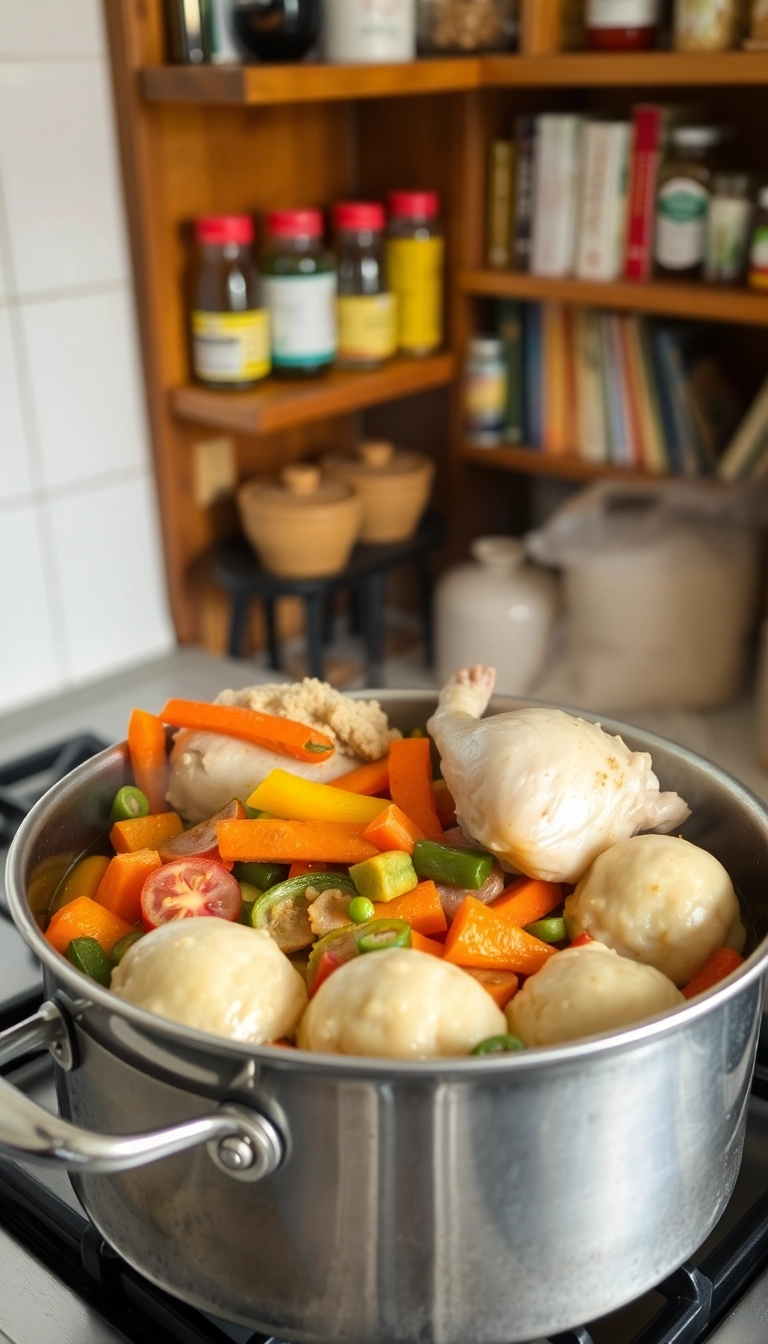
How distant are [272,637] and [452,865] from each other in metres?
1.06

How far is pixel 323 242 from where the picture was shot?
5.51 ft

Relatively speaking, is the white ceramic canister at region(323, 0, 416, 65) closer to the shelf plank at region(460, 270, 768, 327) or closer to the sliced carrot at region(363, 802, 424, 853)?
the shelf plank at region(460, 270, 768, 327)

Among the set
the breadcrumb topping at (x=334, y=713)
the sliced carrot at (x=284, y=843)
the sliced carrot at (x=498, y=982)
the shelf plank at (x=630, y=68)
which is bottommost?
the sliced carrot at (x=498, y=982)

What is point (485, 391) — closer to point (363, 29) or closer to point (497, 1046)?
point (363, 29)

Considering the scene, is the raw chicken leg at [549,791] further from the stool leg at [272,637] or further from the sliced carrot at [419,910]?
the stool leg at [272,637]

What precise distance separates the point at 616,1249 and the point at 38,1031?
28cm

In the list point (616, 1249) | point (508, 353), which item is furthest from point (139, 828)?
point (508, 353)

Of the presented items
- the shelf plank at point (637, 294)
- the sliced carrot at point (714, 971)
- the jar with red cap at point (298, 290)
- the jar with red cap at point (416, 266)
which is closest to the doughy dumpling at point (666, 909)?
the sliced carrot at point (714, 971)

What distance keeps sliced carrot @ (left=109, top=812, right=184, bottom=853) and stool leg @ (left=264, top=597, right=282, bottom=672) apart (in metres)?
0.92

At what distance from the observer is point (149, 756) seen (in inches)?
30.5

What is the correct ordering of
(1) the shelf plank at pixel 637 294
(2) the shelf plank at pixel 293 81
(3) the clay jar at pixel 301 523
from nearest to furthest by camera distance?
(2) the shelf plank at pixel 293 81
(1) the shelf plank at pixel 637 294
(3) the clay jar at pixel 301 523

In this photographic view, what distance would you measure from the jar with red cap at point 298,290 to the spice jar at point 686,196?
15.8 inches

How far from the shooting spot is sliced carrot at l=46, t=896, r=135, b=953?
650 millimetres

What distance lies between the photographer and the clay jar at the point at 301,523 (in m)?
1.50
